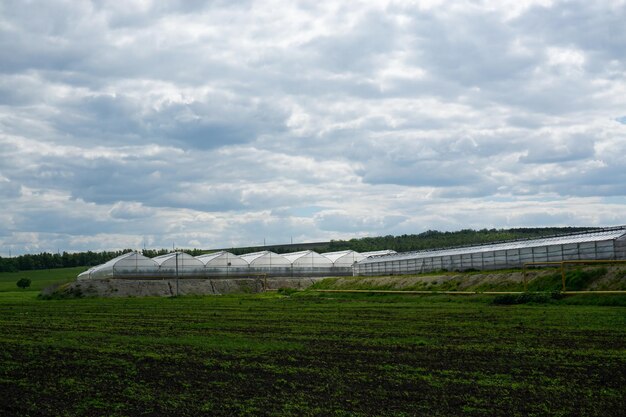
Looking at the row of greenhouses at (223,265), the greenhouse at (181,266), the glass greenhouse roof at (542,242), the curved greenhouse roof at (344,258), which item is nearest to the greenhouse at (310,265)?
the row of greenhouses at (223,265)

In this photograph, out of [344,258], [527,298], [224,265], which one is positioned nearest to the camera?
[527,298]

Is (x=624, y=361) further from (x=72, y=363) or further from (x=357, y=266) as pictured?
(x=357, y=266)

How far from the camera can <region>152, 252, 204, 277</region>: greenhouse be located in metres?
88.5

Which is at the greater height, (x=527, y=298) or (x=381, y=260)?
(x=381, y=260)

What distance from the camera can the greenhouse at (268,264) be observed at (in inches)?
3826

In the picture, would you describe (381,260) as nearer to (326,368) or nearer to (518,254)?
(518,254)

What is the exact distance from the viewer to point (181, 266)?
3541 inches

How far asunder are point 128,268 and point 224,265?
46.2 feet

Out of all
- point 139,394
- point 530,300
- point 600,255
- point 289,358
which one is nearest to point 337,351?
point 289,358

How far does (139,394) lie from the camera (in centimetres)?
1412

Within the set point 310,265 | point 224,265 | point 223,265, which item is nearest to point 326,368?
point 223,265

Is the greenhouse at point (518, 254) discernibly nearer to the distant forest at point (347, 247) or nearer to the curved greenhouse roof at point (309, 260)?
the curved greenhouse roof at point (309, 260)

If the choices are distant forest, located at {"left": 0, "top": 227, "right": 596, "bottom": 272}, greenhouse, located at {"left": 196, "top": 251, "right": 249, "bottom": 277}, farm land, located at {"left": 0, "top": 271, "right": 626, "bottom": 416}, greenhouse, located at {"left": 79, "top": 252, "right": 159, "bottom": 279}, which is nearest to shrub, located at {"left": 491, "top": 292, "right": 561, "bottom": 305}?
farm land, located at {"left": 0, "top": 271, "right": 626, "bottom": 416}

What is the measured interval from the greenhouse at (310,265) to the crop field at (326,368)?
2758 inches
